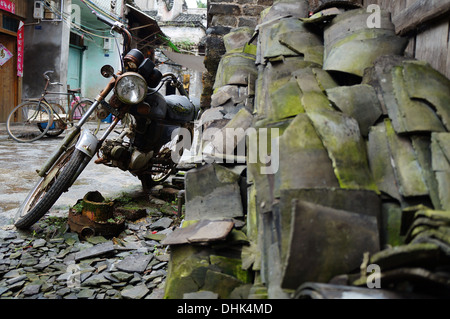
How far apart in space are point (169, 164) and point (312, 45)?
2387 mm

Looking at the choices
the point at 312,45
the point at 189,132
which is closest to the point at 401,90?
→ the point at 312,45

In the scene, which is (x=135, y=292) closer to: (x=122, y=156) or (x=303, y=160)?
(x=303, y=160)

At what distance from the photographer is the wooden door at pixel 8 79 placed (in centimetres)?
1078

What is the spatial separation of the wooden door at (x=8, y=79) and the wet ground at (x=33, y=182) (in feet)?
15.4

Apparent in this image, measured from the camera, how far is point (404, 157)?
1.60 meters

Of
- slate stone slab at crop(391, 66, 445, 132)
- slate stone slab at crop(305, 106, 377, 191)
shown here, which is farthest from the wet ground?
slate stone slab at crop(391, 66, 445, 132)

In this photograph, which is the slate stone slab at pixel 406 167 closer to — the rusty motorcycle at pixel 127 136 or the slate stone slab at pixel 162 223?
the slate stone slab at pixel 162 223

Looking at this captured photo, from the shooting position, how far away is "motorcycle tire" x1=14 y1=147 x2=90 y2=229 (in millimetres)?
2945

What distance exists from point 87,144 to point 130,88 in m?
0.65

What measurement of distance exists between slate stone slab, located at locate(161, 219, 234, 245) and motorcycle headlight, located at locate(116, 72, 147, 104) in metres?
1.73

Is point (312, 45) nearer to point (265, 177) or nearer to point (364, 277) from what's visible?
point (265, 177)

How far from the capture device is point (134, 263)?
8.33ft

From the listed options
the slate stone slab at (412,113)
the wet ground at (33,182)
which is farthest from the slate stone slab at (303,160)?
the wet ground at (33,182)

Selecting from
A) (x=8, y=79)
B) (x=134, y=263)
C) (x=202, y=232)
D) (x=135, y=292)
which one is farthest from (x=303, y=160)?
(x=8, y=79)
